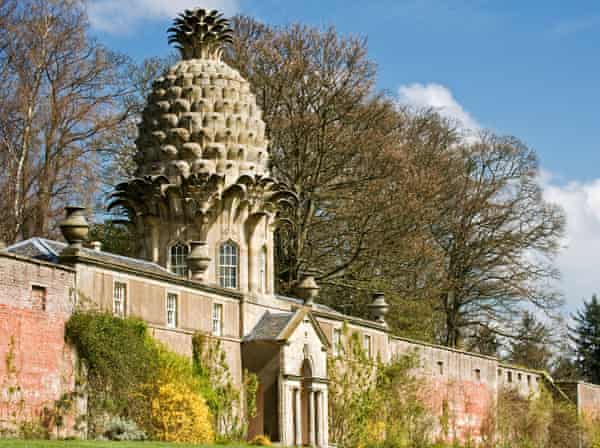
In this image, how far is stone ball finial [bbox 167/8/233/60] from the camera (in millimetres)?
43438

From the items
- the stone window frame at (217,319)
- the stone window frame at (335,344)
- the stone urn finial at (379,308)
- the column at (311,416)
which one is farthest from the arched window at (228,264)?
the stone urn finial at (379,308)

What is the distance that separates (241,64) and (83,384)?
24523 mm

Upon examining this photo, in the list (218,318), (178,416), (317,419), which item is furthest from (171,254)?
(178,416)

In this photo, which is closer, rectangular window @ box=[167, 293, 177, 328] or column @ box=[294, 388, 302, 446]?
rectangular window @ box=[167, 293, 177, 328]

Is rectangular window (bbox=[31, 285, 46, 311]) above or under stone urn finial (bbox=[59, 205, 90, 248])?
under

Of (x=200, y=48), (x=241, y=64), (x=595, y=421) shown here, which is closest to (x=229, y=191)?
(x=200, y=48)

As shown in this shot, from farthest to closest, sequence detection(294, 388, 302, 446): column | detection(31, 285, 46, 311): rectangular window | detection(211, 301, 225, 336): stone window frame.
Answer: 1. detection(294, 388, 302, 446): column
2. detection(211, 301, 225, 336): stone window frame
3. detection(31, 285, 46, 311): rectangular window

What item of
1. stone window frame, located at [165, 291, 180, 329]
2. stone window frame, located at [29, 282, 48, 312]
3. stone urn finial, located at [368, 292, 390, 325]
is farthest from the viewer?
stone urn finial, located at [368, 292, 390, 325]

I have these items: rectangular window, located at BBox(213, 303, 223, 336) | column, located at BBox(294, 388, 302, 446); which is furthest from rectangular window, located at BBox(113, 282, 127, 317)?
column, located at BBox(294, 388, 302, 446)

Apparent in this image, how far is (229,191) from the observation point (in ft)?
134

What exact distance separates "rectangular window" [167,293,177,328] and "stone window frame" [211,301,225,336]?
2.27 meters

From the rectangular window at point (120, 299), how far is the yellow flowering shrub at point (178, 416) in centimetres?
217

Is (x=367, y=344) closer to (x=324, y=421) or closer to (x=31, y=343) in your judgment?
(x=324, y=421)

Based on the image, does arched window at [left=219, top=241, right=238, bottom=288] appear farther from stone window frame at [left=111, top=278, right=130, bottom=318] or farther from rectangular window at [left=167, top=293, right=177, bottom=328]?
stone window frame at [left=111, top=278, right=130, bottom=318]
